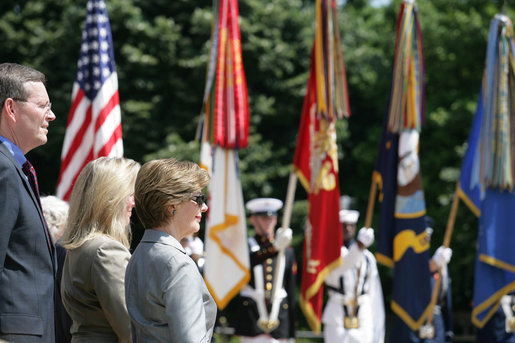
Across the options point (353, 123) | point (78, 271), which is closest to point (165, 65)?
point (353, 123)

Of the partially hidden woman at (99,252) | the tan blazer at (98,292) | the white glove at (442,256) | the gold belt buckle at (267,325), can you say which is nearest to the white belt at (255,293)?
the gold belt buckle at (267,325)

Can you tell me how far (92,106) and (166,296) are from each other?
4.83 metres

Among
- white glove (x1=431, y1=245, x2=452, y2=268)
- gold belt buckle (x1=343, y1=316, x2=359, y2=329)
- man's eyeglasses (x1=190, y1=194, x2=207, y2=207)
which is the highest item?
man's eyeglasses (x1=190, y1=194, x2=207, y2=207)

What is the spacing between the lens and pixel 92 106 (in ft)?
23.4

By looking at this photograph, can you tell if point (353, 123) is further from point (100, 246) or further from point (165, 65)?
point (100, 246)

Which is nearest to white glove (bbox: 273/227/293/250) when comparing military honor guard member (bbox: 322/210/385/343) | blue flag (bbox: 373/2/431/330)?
military honor guard member (bbox: 322/210/385/343)

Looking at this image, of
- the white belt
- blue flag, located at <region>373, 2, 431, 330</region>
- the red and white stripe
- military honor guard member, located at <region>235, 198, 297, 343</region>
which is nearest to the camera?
the red and white stripe

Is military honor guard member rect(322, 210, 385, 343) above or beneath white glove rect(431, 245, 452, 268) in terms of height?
beneath

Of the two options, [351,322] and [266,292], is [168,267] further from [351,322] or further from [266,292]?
[351,322]

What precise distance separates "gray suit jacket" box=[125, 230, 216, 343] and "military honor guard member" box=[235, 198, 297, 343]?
4.83 m

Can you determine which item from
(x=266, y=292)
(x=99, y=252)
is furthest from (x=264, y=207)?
(x=99, y=252)

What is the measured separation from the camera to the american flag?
694cm

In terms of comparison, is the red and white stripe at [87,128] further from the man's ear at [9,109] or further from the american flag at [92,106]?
the man's ear at [9,109]

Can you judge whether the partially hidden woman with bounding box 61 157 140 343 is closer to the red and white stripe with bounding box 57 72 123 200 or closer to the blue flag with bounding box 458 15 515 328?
the red and white stripe with bounding box 57 72 123 200
